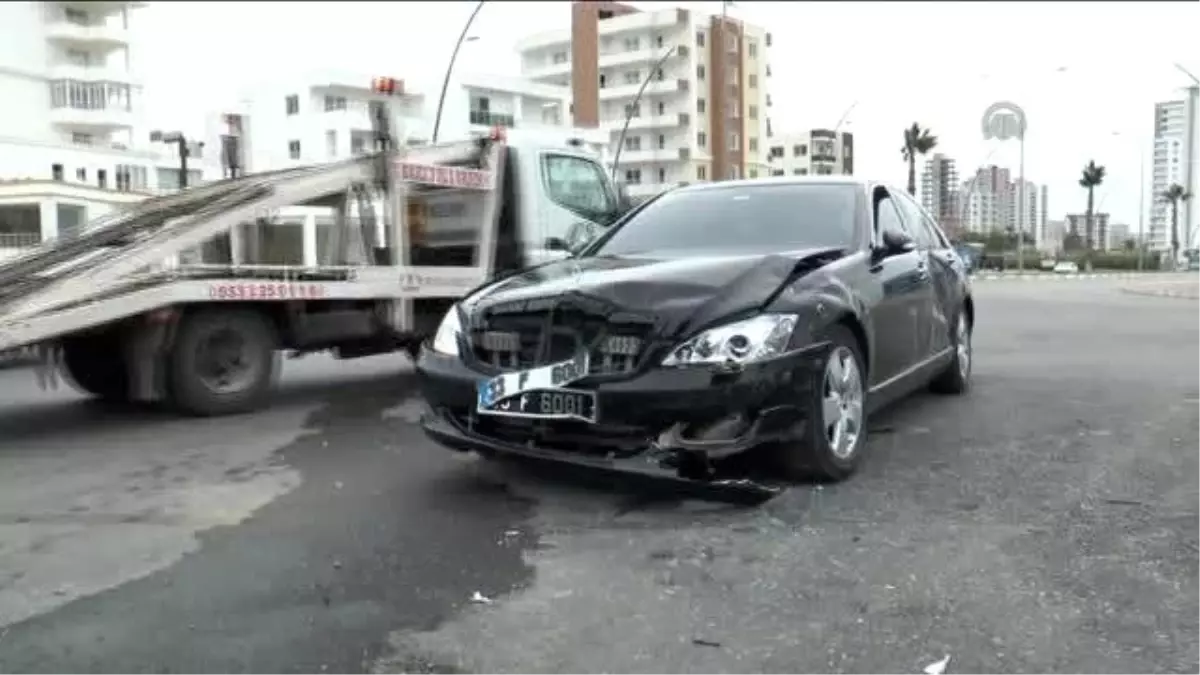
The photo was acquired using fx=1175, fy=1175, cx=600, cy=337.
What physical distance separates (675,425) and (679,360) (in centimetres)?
28

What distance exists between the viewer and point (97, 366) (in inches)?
342

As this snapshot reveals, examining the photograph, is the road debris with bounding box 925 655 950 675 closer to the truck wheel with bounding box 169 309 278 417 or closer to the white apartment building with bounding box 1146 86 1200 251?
the truck wheel with bounding box 169 309 278 417

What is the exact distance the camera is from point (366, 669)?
350 cm

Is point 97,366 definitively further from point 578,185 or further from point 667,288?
point 667,288

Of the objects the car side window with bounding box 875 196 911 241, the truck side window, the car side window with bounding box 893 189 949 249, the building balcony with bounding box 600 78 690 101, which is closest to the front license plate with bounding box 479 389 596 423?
the car side window with bounding box 875 196 911 241

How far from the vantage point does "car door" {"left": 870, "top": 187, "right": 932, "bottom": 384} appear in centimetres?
631

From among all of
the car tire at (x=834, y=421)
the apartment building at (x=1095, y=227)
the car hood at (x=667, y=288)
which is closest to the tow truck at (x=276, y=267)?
the car hood at (x=667, y=288)

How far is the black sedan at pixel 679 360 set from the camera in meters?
5.02

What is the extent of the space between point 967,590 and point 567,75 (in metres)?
101

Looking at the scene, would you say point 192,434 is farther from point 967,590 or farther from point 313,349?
point 967,590

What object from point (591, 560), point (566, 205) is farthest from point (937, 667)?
point (566, 205)

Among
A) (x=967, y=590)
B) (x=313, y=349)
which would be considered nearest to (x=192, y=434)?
(x=313, y=349)

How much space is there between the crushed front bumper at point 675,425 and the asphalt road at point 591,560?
23 cm

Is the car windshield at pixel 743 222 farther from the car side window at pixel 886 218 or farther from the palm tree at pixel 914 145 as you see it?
the palm tree at pixel 914 145
